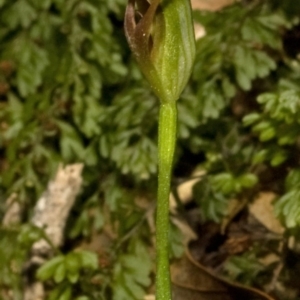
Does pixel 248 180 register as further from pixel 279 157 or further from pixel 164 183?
pixel 164 183

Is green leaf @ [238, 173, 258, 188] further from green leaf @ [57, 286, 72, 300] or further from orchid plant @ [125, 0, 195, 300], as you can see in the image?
orchid plant @ [125, 0, 195, 300]

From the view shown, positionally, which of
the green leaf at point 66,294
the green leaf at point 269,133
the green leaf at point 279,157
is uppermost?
the green leaf at point 66,294

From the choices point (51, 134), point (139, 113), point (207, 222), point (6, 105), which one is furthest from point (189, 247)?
point (6, 105)

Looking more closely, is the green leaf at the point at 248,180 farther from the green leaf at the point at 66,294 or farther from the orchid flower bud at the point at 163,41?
the orchid flower bud at the point at 163,41

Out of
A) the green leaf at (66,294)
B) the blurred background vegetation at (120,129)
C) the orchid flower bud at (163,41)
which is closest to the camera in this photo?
the orchid flower bud at (163,41)

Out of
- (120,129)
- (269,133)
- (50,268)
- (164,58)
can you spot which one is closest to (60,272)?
(50,268)

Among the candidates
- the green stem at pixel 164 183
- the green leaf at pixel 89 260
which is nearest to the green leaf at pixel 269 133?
the green leaf at pixel 89 260
